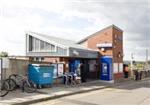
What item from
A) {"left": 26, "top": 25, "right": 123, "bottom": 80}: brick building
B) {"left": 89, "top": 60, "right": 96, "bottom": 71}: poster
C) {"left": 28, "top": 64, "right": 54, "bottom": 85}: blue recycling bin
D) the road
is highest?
{"left": 26, "top": 25, "right": 123, "bottom": 80}: brick building

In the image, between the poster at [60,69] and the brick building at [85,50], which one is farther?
the brick building at [85,50]

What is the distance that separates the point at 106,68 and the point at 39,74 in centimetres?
1524

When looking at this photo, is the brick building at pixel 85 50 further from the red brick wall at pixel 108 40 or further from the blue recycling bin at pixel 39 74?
the blue recycling bin at pixel 39 74

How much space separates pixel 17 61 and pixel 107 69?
1616 centimetres

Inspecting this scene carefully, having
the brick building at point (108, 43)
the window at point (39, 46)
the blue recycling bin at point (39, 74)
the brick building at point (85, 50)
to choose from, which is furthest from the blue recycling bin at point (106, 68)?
the blue recycling bin at point (39, 74)

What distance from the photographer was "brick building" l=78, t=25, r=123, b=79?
3731 cm

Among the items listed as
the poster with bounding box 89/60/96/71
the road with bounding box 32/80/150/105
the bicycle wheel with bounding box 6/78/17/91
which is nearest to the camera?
the road with bounding box 32/80/150/105

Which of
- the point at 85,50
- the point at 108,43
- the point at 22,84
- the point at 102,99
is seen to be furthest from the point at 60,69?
the point at 108,43

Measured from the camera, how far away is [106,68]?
1460 inches

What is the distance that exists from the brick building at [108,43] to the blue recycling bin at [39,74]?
14381mm

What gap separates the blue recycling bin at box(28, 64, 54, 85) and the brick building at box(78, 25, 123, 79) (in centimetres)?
1438

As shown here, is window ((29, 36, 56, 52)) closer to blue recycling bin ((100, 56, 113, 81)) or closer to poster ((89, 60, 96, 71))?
poster ((89, 60, 96, 71))

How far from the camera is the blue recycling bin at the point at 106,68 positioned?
3688 cm

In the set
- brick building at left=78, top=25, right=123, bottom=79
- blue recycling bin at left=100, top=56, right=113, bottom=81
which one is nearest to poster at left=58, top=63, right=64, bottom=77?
blue recycling bin at left=100, top=56, right=113, bottom=81
